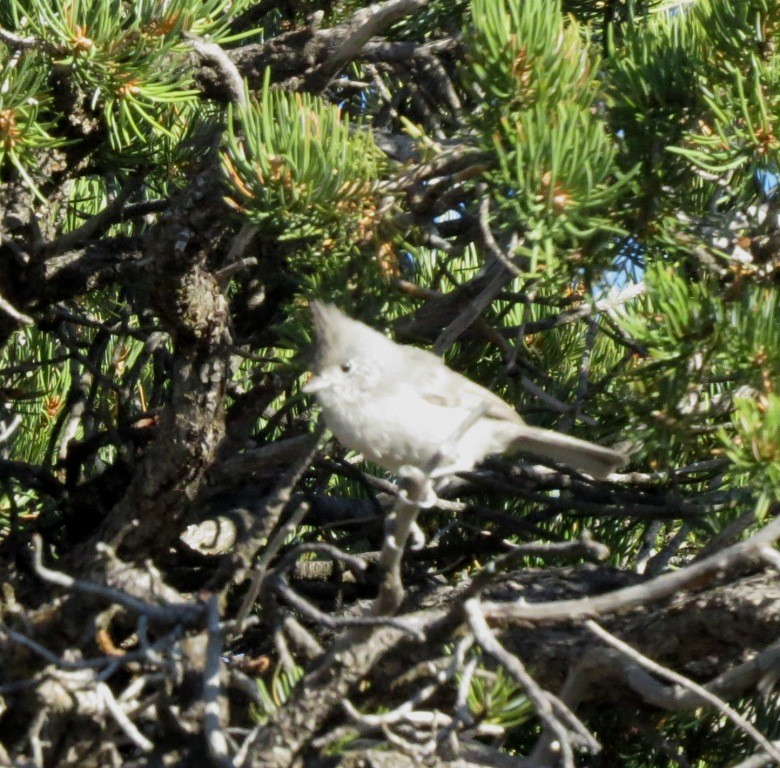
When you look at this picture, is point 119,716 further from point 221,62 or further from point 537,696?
point 221,62

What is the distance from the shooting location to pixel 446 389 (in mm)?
2439

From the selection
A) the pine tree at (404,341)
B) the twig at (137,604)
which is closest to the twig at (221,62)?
the pine tree at (404,341)

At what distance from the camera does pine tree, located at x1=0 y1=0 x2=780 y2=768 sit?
1719 mm

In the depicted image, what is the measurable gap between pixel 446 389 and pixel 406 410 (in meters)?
0.13

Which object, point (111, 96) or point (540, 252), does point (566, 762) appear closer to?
point (540, 252)

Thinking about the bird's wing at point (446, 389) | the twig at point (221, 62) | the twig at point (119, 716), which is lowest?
the twig at point (119, 716)

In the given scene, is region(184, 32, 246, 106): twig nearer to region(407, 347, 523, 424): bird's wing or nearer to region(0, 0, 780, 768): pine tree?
region(0, 0, 780, 768): pine tree

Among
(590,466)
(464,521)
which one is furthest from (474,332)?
(464,521)

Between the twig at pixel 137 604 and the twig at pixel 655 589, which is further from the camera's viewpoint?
the twig at pixel 137 604

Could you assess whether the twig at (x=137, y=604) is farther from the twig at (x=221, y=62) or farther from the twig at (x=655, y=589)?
the twig at (x=221, y=62)

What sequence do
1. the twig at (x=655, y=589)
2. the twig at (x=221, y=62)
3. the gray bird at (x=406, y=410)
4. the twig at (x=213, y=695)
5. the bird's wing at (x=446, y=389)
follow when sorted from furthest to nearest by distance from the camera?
the bird's wing at (x=446, y=389) → the gray bird at (x=406, y=410) → the twig at (x=221, y=62) → the twig at (x=213, y=695) → the twig at (x=655, y=589)

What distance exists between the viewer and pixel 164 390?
10.6ft

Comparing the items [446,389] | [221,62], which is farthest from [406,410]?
[221,62]

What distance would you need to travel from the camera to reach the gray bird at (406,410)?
2236mm
